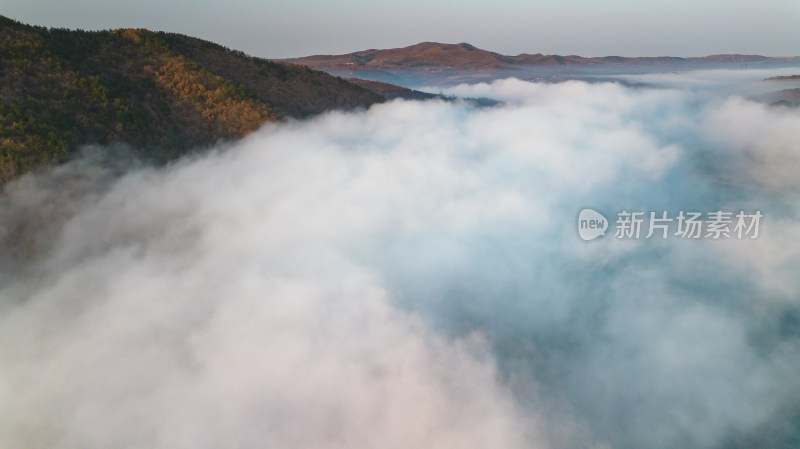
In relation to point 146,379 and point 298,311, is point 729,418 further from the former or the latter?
point 146,379

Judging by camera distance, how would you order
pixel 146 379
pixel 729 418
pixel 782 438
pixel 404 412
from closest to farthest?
pixel 146 379, pixel 404 412, pixel 782 438, pixel 729 418

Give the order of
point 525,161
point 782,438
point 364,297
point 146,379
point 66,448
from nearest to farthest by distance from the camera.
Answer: point 66,448 < point 146,379 < point 782,438 < point 364,297 < point 525,161

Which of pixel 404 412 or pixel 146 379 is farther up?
pixel 146 379

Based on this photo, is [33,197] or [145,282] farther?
[145,282]

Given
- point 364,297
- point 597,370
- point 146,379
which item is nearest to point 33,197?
point 146,379

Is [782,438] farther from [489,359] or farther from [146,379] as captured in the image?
[146,379]

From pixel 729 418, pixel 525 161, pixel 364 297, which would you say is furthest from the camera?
pixel 525 161

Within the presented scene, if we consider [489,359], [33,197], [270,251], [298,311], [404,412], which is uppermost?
[33,197]

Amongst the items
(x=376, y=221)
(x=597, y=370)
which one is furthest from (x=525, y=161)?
(x=597, y=370)

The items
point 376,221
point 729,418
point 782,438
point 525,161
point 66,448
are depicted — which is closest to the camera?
point 66,448
